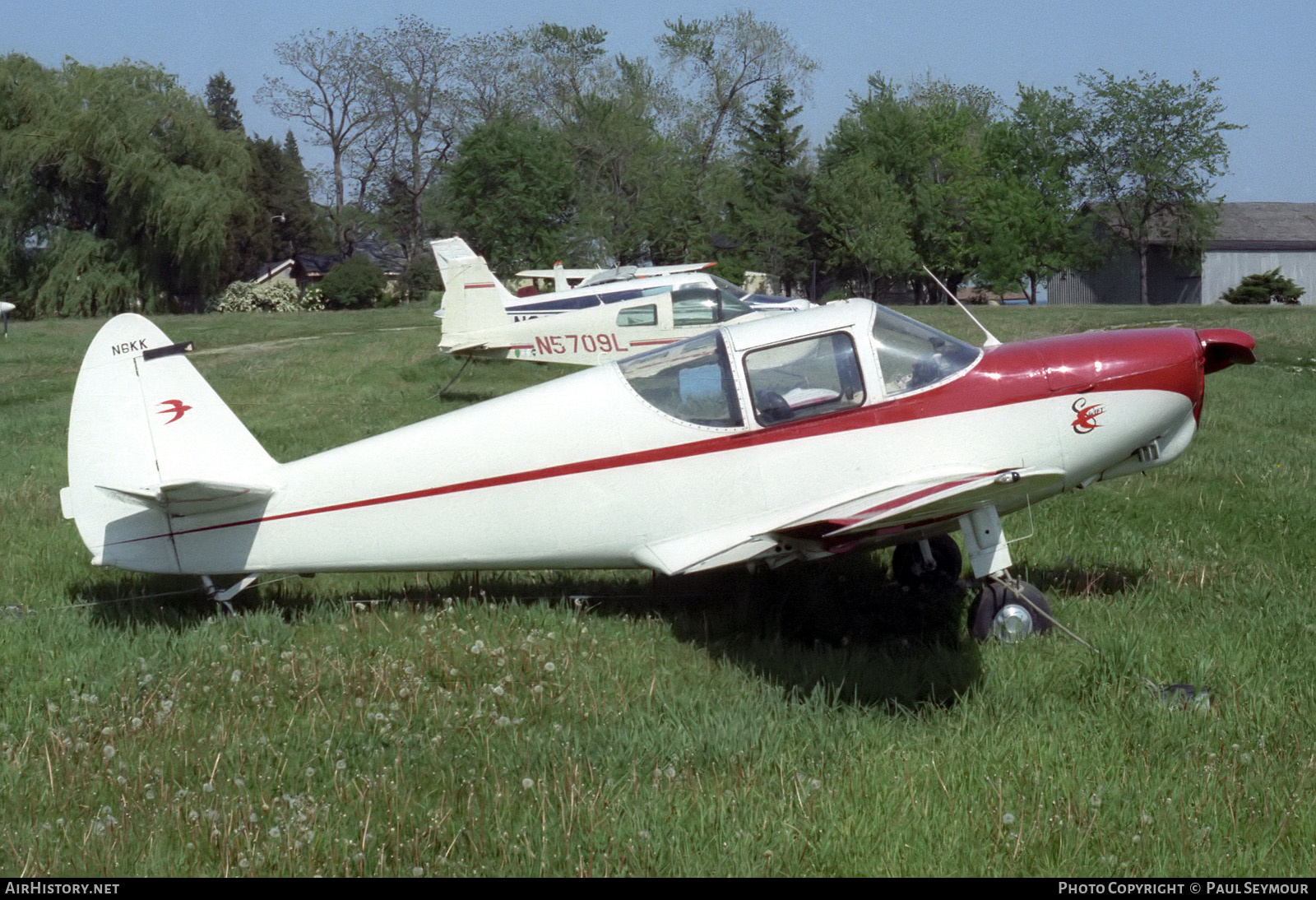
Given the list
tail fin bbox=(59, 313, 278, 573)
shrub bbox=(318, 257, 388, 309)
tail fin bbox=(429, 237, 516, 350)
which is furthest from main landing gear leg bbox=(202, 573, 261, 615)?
shrub bbox=(318, 257, 388, 309)

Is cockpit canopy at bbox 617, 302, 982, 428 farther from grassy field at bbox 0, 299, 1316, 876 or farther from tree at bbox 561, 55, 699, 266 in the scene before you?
tree at bbox 561, 55, 699, 266

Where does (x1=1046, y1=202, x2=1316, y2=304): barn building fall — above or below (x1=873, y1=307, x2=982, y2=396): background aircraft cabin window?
above

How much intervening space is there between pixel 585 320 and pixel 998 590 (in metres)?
11.8

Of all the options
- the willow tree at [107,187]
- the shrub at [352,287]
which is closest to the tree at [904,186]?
the shrub at [352,287]

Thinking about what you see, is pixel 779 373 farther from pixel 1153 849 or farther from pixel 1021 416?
pixel 1153 849

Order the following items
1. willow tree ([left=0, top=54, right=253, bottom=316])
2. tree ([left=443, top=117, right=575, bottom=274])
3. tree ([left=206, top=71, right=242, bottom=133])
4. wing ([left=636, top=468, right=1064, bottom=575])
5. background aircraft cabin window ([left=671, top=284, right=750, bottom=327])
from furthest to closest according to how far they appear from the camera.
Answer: tree ([left=206, top=71, right=242, bottom=133])
tree ([left=443, top=117, right=575, bottom=274])
willow tree ([left=0, top=54, right=253, bottom=316])
background aircraft cabin window ([left=671, top=284, right=750, bottom=327])
wing ([left=636, top=468, right=1064, bottom=575])

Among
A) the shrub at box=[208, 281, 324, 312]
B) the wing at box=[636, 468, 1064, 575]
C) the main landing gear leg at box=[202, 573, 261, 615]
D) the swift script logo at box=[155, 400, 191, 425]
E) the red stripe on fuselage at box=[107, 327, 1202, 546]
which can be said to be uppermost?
the shrub at box=[208, 281, 324, 312]

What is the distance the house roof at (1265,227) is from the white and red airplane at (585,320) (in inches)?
1839

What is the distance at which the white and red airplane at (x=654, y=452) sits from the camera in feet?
19.2

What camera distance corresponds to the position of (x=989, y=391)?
232 inches

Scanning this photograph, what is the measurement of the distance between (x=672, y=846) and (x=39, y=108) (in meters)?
50.5

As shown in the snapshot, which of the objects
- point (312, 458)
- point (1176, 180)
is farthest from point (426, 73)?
point (312, 458)

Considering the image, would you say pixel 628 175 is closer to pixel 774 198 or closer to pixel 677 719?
pixel 774 198

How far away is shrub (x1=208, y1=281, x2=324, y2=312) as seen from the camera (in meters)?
51.2
